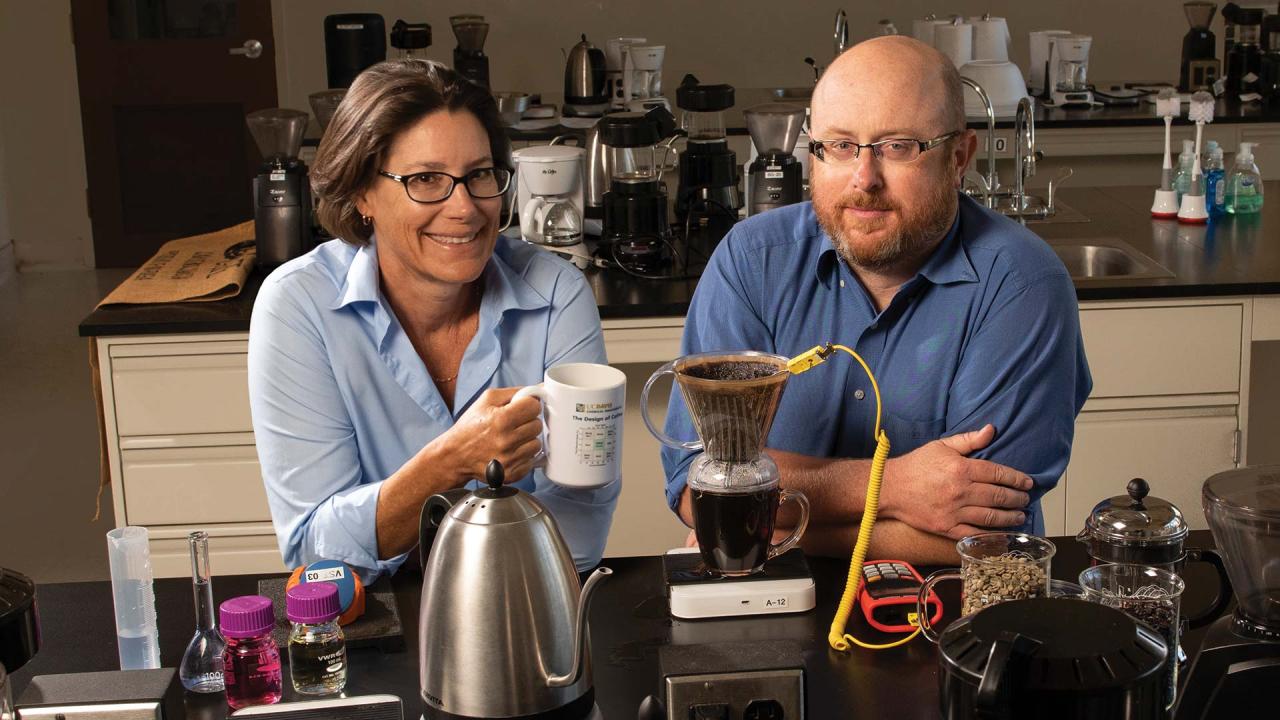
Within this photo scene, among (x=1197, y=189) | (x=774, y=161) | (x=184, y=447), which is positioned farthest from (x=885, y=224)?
(x=1197, y=189)

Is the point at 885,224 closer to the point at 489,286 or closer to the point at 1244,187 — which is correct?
the point at 489,286

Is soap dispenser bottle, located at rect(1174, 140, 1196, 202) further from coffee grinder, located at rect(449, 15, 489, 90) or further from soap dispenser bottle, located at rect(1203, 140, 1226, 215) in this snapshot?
coffee grinder, located at rect(449, 15, 489, 90)

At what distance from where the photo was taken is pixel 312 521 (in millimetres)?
1961

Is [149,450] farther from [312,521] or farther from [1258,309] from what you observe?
[1258,309]

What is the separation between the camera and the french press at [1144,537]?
154cm

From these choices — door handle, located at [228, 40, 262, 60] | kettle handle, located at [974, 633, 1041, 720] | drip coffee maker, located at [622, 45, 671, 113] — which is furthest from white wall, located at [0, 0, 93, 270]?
kettle handle, located at [974, 633, 1041, 720]

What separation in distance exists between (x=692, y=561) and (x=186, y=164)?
5569 millimetres

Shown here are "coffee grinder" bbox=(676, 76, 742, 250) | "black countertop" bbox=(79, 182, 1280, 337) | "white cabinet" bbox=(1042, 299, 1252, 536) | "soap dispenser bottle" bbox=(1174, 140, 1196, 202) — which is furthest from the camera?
"soap dispenser bottle" bbox=(1174, 140, 1196, 202)

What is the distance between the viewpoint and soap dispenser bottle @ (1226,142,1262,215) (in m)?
3.92

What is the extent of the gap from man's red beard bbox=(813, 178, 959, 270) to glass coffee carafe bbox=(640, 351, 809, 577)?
0.41 metres

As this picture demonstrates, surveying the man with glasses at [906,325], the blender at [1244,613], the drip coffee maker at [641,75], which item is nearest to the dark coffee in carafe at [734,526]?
the man with glasses at [906,325]

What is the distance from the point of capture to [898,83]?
198 cm

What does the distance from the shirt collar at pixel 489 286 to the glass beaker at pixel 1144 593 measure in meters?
0.94

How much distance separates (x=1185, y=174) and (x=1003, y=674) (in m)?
3.09
